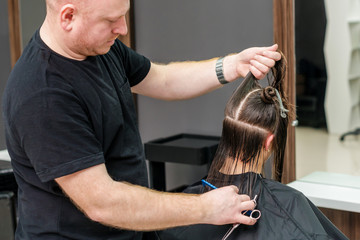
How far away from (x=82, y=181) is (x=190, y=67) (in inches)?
32.5

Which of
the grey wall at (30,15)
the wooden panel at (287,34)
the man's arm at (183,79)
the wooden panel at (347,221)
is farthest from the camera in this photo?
the grey wall at (30,15)

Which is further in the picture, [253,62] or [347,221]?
[347,221]

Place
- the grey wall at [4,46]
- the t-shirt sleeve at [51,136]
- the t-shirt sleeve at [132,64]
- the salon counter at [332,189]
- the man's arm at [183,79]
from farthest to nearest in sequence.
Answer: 1. the grey wall at [4,46]
2. the salon counter at [332,189]
3. the man's arm at [183,79]
4. the t-shirt sleeve at [132,64]
5. the t-shirt sleeve at [51,136]

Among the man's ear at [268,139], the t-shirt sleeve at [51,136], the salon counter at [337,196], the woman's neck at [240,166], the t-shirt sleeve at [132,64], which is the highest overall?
the t-shirt sleeve at [132,64]

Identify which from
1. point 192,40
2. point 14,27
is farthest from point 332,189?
point 14,27

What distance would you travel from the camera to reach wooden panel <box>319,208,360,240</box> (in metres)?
2.64

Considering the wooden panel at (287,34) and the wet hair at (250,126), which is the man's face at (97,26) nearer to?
the wet hair at (250,126)

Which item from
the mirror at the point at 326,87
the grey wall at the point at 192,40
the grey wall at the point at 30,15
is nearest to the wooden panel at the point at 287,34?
the mirror at the point at 326,87

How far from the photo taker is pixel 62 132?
1256mm

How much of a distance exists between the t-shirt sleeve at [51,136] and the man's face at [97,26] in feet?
0.56

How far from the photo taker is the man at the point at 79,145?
1.26 meters

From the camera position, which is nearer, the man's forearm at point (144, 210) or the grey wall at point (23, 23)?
the man's forearm at point (144, 210)

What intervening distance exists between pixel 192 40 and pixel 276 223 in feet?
6.61

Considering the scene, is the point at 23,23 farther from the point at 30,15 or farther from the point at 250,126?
the point at 250,126
